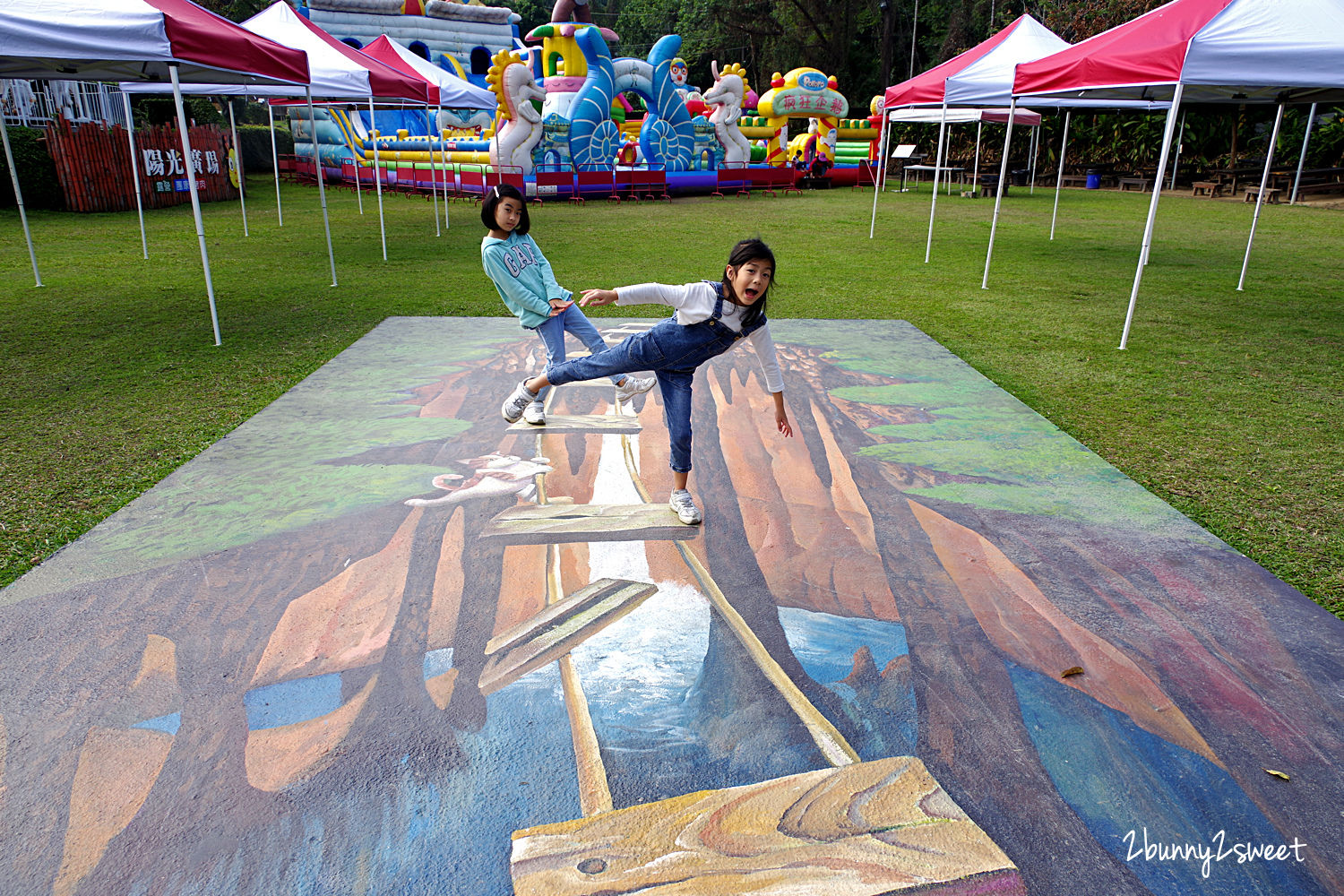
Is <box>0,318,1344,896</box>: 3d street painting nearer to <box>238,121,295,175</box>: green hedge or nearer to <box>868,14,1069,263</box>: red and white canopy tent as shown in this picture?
<box>868,14,1069,263</box>: red and white canopy tent

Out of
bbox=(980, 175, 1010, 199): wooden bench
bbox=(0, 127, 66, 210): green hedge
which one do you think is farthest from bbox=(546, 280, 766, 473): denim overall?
bbox=(980, 175, 1010, 199): wooden bench

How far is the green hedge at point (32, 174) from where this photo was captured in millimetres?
15117

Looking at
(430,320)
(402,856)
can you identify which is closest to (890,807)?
(402,856)

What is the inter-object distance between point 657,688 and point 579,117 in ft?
57.0

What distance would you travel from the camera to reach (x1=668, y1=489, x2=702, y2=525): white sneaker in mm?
3551

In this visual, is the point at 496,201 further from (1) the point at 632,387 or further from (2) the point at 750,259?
(2) the point at 750,259

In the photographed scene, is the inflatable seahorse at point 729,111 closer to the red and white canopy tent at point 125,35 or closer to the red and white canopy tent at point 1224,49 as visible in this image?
the red and white canopy tent at point 1224,49

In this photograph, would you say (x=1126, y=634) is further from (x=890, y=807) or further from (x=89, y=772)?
(x=89, y=772)

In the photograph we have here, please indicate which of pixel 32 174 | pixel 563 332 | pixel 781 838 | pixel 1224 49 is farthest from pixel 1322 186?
pixel 32 174

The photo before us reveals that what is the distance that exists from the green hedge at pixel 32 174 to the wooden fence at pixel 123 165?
0.25 m

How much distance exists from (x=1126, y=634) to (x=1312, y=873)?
99 centimetres

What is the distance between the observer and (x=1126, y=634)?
112 inches

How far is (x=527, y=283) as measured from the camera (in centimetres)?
447

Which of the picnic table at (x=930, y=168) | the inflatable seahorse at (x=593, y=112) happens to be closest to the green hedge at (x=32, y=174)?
the inflatable seahorse at (x=593, y=112)
